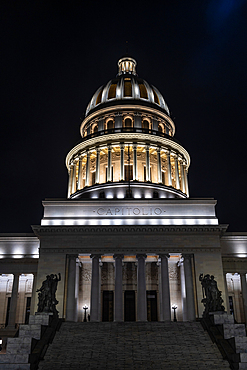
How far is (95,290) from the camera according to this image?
38969 mm

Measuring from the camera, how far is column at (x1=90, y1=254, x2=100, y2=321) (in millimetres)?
37991

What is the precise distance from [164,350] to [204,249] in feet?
55.9

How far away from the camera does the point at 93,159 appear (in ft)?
190

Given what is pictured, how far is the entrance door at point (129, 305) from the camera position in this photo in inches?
1675

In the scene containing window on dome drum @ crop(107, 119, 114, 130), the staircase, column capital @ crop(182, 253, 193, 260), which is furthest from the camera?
window on dome drum @ crop(107, 119, 114, 130)

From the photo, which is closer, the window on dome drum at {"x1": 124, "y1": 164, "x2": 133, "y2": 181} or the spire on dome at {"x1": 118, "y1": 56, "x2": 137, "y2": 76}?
the window on dome drum at {"x1": 124, "y1": 164, "x2": 133, "y2": 181}

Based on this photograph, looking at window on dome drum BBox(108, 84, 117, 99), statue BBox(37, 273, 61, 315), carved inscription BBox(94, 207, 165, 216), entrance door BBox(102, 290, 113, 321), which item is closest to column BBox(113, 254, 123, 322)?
entrance door BBox(102, 290, 113, 321)

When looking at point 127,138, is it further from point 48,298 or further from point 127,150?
point 48,298

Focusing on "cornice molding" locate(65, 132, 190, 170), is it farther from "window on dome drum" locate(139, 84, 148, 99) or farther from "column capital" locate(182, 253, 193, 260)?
"column capital" locate(182, 253, 193, 260)

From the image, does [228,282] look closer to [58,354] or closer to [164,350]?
[164,350]

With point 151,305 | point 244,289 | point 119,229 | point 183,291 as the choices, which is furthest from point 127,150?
point 244,289

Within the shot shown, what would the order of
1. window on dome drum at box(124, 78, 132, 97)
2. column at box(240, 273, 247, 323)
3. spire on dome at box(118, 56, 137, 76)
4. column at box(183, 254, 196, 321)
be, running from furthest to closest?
spire on dome at box(118, 56, 137, 76)
window on dome drum at box(124, 78, 132, 97)
column at box(240, 273, 247, 323)
column at box(183, 254, 196, 321)

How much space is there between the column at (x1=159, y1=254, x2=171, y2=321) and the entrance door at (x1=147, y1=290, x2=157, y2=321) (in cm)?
445

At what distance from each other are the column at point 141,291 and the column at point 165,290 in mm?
1778
